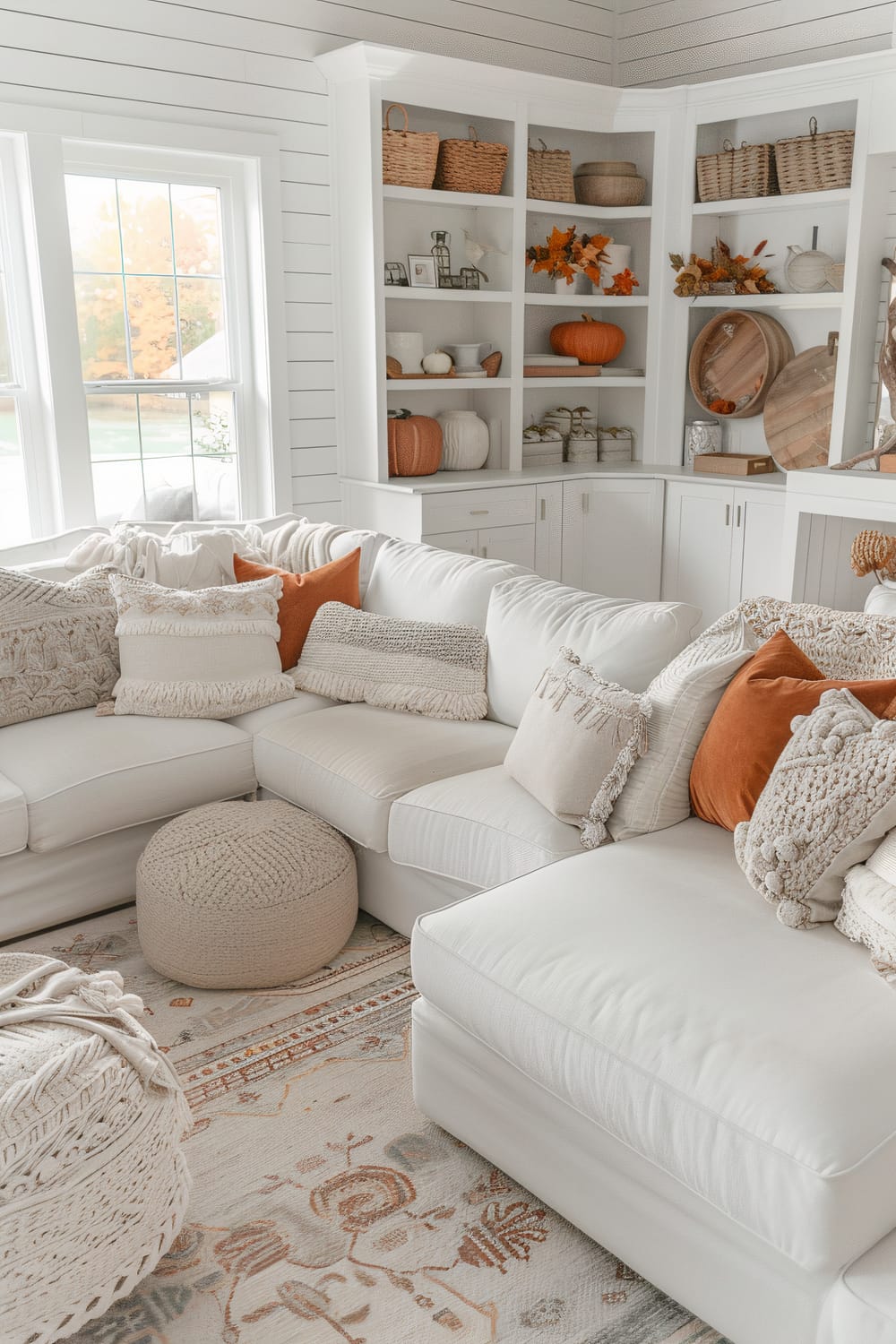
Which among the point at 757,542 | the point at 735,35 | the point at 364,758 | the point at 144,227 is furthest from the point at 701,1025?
the point at 735,35

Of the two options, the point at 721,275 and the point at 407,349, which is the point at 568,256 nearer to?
the point at 721,275

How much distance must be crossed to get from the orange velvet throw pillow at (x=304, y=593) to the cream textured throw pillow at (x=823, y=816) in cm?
177

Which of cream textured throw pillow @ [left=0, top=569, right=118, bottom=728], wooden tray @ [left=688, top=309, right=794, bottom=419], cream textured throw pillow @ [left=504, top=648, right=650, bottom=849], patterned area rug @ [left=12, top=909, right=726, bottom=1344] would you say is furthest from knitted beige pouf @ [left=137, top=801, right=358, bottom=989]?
wooden tray @ [left=688, top=309, right=794, bottom=419]

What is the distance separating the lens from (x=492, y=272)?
16.5 feet

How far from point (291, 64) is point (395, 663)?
271 centimetres

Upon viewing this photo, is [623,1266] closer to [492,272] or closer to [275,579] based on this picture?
[275,579]

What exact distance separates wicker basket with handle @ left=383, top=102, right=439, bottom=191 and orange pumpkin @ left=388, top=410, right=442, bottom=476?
0.93 m

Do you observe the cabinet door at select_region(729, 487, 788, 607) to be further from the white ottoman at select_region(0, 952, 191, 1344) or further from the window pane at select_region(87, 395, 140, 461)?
the white ottoman at select_region(0, 952, 191, 1344)

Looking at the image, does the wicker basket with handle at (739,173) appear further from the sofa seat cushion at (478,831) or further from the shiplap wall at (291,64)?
the sofa seat cushion at (478,831)

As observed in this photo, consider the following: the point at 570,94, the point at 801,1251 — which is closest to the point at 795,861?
the point at 801,1251

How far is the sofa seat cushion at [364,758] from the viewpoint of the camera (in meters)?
2.65

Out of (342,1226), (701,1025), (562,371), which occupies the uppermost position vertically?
(562,371)

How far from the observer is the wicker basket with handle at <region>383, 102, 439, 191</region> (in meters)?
4.46

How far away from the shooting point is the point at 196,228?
4.36 metres
